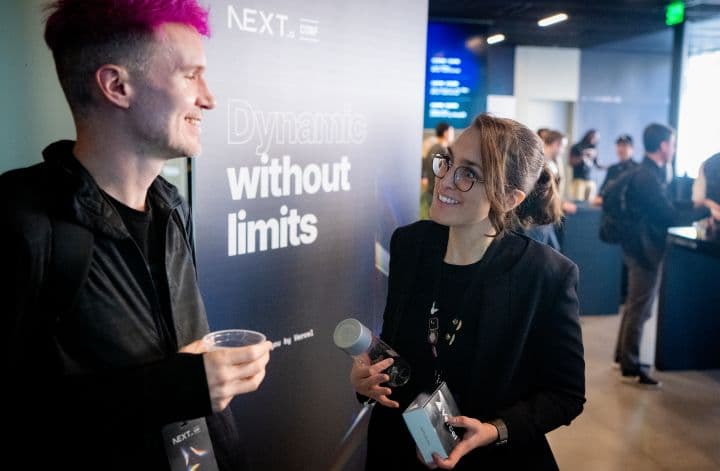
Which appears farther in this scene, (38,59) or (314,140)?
(314,140)

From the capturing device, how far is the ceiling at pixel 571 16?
8672 millimetres

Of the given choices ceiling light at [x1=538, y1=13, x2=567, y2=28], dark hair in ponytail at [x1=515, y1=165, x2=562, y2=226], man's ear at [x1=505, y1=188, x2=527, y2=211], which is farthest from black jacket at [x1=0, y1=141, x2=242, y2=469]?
ceiling light at [x1=538, y1=13, x2=567, y2=28]

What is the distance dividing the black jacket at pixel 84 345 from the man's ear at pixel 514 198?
969 mm

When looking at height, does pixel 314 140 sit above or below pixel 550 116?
below

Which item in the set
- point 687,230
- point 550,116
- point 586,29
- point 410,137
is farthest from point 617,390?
point 550,116

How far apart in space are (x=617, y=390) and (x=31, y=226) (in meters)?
4.73

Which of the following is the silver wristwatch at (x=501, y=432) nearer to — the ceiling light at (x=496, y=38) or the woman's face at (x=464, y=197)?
the woman's face at (x=464, y=197)

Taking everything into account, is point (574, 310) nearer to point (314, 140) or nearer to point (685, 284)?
point (314, 140)

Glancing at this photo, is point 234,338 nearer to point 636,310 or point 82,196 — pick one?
point 82,196

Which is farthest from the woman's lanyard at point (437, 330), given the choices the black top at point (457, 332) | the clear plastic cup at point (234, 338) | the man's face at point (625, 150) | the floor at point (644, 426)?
the man's face at point (625, 150)

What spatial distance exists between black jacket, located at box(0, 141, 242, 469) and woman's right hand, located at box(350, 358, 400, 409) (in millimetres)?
548

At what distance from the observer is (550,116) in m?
14.6

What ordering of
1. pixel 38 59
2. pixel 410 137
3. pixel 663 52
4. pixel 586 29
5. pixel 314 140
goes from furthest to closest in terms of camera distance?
pixel 663 52
pixel 586 29
pixel 410 137
pixel 314 140
pixel 38 59

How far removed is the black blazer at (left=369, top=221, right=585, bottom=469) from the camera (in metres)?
1.66
